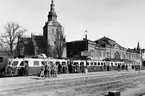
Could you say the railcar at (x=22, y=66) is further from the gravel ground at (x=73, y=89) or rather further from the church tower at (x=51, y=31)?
the church tower at (x=51, y=31)

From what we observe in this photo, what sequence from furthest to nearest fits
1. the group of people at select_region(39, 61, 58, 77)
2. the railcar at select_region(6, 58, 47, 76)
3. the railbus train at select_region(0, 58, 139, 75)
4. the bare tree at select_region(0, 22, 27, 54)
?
the bare tree at select_region(0, 22, 27, 54), the railbus train at select_region(0, 58, 139, 75), the railcar at select_region(6, 58, 47, 76), the group of people at select_region(39, 61, 58, 77)

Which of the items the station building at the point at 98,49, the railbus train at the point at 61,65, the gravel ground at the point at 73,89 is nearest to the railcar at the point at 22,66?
the railbus train at the point at 61,65

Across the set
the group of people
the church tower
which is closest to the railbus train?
the group of people

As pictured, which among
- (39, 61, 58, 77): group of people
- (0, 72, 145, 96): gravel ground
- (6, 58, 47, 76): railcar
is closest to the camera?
(0, 72, 145, 96): gravel ground

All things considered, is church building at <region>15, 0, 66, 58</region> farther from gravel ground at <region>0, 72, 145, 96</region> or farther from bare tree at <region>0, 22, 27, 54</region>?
gravel ground at <region>0, 72, 145, 96</region>

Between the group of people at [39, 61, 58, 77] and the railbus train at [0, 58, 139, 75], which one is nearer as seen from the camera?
the group of people at [39, 61, 58, 77]

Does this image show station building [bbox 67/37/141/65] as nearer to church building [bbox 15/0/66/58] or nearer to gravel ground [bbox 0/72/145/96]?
church building [bbox 15/0/66/58]

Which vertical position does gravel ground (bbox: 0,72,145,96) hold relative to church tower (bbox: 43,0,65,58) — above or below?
below

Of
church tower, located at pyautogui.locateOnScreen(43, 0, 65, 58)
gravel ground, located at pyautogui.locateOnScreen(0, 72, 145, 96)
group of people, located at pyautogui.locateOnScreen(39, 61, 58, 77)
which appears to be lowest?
gravel ground, located at pyautogui.locateOnScreen(0, 72, 145, 96)

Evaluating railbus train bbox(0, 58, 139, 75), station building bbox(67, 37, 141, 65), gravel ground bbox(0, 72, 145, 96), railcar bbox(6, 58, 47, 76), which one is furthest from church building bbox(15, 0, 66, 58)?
gravel ground bbox(0, 72, 145, 96)

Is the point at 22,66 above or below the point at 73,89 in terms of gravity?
above

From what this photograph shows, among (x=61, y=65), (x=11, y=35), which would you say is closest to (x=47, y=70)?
(x=61, y=65)

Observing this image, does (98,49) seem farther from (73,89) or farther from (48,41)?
(73,89)

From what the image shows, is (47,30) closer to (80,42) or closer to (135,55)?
(80,42)
